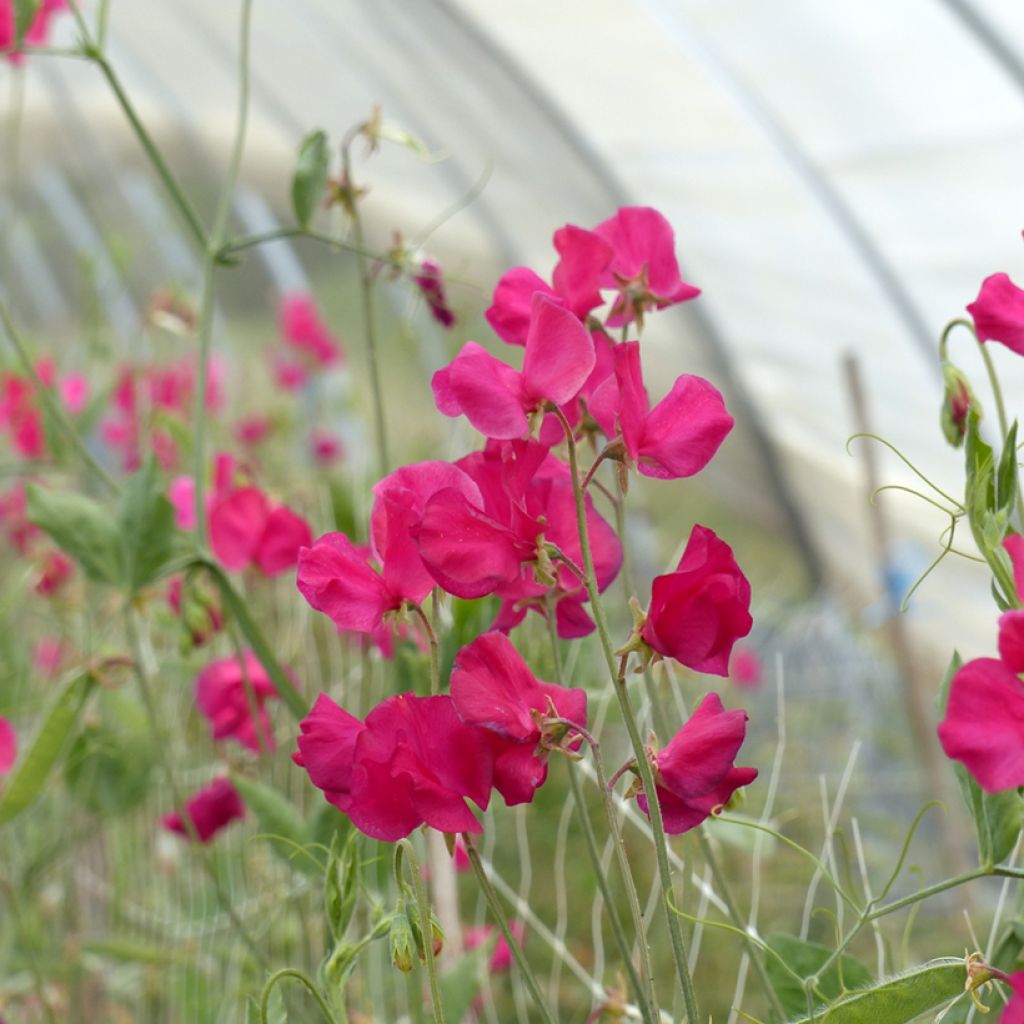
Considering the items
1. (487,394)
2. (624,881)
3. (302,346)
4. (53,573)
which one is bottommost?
(302,346)

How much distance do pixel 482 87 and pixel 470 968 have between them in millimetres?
3538

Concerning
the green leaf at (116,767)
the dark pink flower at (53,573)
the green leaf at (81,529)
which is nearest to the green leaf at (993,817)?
the green leaf at (81,529)

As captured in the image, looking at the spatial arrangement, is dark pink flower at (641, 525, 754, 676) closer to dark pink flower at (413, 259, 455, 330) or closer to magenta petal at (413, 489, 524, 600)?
magenta petal at (413, 489, 524, 600)

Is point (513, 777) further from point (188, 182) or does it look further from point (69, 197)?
point (69, 197)

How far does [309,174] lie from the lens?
2.33 ft

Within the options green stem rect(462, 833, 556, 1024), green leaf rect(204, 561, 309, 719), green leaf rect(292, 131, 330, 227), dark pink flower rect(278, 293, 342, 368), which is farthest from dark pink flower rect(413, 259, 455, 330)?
dark pink flower rect(278, 293, 342, 368)

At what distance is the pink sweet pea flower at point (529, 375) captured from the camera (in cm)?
43

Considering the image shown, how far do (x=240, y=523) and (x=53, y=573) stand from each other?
1.98ft

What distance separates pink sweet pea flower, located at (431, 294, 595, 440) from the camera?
432 mm

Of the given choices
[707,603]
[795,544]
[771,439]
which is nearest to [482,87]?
[771,439]

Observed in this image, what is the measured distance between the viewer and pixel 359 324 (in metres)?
5.27

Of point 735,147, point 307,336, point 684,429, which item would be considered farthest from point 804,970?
point 735,147

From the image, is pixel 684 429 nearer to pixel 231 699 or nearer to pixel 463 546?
pixel 463 546

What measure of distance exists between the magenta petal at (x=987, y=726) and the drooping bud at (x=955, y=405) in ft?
0.67
